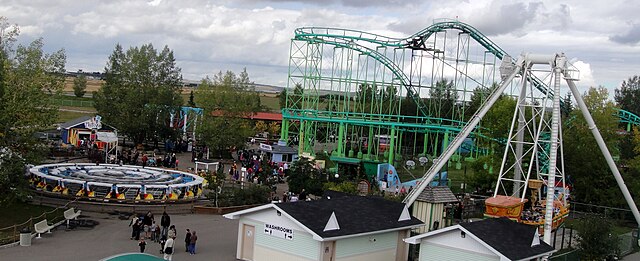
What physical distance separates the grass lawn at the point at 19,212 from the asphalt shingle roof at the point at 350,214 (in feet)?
42.2

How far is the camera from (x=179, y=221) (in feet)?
103

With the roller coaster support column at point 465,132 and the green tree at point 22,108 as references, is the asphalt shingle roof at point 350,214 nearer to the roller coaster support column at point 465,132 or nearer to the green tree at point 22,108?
the roller coaster support column at point 465,132

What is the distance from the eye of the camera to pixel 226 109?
6450 cm

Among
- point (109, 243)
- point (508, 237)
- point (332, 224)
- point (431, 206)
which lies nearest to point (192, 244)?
point (109, 243)

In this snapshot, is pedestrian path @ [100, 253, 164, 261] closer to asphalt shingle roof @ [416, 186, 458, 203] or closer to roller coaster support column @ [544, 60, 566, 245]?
asphalt shingle roof @ [416, 186, 458, 203]

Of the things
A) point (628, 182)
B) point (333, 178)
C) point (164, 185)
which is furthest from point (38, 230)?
point (628, 182)

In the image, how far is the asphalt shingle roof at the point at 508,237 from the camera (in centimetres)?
2172

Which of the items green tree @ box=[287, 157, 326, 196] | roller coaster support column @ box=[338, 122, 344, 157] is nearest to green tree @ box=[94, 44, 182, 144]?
roller coaster support column @ box=[338, 122, 344, 157]

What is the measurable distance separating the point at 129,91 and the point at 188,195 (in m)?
27.9

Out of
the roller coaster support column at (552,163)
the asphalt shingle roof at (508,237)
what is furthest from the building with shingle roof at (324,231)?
the roller coaster support column at (552,163)

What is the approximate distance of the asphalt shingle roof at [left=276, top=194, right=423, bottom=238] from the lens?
23.1 metres

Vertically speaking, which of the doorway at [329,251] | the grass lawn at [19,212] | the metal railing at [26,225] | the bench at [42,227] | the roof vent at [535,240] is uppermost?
the roof vent at [535,240]

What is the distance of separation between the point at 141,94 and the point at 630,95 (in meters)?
77.3

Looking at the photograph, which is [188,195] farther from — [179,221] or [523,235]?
[523,235]
